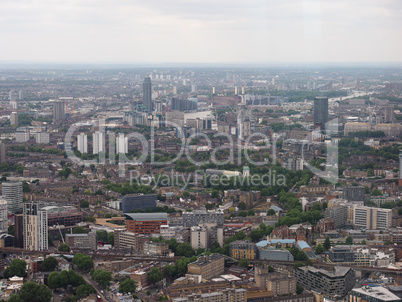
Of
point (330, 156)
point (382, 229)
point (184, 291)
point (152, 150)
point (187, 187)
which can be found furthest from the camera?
point (152, 150)

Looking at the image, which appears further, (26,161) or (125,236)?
(26,161)

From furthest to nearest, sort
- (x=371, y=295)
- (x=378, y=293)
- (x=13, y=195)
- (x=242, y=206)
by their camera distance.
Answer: (x=242, y=206)
(x=13, y=195)
(x=378, y=293)
(x=371, y=295)

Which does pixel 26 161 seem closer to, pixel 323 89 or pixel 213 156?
pixel 213 156

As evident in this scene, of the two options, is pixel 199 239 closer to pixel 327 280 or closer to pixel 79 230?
pixel 79 230

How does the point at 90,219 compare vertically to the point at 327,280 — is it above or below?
below

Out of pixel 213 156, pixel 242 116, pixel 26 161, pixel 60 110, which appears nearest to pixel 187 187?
pixel 213 156

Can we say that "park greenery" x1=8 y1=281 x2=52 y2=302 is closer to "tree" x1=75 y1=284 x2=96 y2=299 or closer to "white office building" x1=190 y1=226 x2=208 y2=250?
"tree" x1=75 y1=284 x2=96 y2=299

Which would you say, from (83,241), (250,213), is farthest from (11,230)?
(250,213)

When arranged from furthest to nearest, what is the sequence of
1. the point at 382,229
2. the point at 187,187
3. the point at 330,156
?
the point at 330,156, the point at 187,187, the point at 382,229
